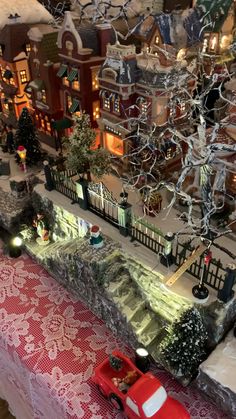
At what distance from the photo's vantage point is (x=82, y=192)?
16.6m

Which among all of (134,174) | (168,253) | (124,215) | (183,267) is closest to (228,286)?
(183,267)

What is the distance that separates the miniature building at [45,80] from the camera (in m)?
20.9

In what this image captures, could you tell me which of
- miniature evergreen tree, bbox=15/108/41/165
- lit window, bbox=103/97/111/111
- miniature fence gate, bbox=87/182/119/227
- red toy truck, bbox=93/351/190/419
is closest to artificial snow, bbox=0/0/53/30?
miniature evergreen tree, bbox=15/108/41/165

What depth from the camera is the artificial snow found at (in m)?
Answer: 23.0

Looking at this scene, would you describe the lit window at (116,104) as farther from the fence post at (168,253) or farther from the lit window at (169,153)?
the fence post at (168,253)

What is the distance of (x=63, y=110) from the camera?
21922mm

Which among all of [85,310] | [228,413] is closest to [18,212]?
[85,310]

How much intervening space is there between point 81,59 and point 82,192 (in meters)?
6.99

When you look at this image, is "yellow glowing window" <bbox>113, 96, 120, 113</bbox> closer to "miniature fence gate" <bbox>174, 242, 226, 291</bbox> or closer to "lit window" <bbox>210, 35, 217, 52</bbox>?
"miniature fence gate" <bbox>174, 242, 226, 291</bbox>

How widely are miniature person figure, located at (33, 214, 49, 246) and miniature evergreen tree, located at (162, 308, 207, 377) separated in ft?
25.8

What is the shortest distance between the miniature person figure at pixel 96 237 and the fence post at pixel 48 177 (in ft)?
14.0

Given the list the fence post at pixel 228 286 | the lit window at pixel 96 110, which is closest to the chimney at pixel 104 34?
the lit window at pixel 96 110

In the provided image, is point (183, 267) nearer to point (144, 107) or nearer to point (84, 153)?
point (84, 153)

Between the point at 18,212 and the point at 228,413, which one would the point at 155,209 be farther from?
the point at 228,413
